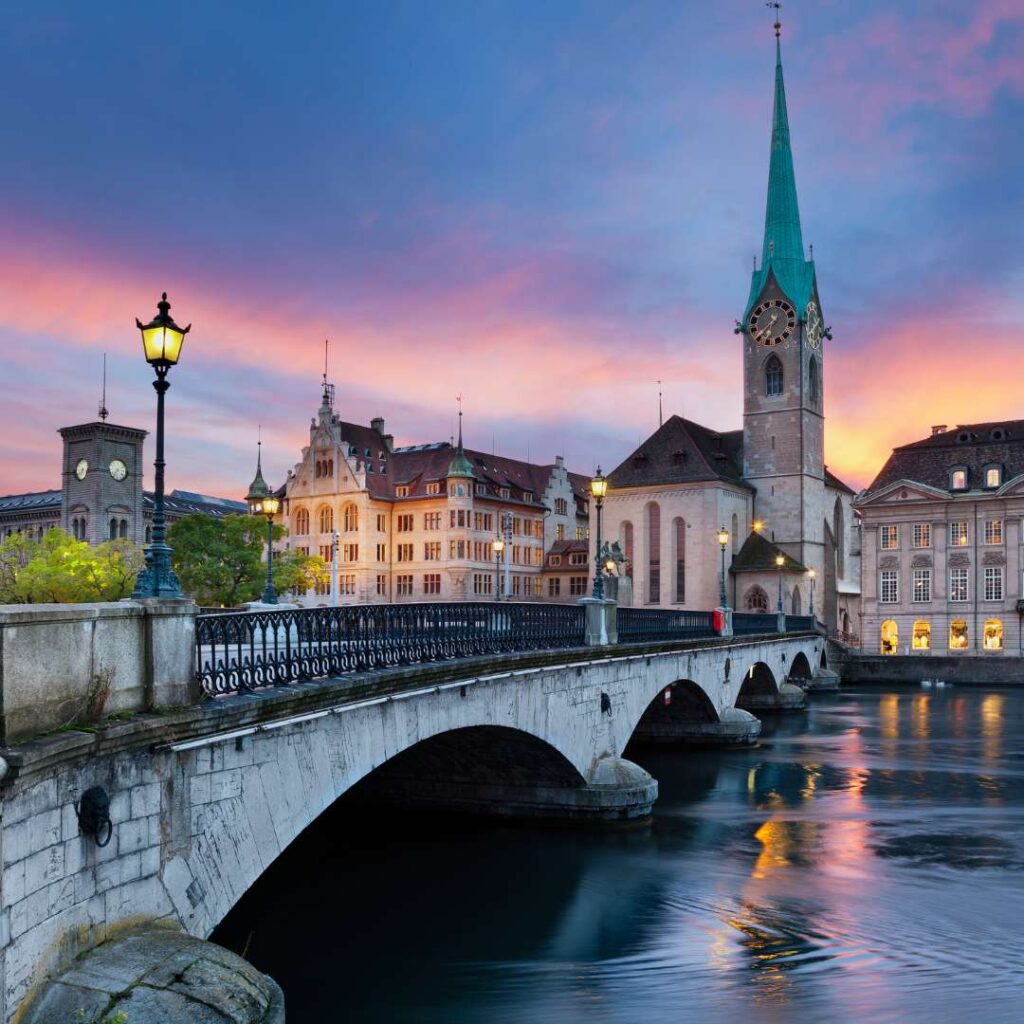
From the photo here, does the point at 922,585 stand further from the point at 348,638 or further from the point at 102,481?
the point at 102,481

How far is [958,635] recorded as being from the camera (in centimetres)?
7738

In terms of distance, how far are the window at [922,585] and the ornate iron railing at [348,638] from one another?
6143 cm

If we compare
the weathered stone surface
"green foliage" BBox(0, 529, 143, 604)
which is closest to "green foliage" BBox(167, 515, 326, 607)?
"green foliage" BBox(0, 529, 143, 604)

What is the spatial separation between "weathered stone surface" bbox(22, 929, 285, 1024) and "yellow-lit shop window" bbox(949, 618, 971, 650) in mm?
74870

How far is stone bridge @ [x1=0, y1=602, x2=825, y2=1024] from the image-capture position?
8516mm

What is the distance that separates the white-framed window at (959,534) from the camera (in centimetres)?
7706

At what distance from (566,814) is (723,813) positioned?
502 cm

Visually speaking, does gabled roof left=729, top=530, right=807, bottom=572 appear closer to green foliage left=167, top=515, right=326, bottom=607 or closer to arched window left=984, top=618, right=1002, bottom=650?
arched window left=984, top=618, right=1002, bottom=650

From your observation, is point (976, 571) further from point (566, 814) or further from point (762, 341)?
point (566, 814)

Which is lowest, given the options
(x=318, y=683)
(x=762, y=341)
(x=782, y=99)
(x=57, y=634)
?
(x=318, y=683)

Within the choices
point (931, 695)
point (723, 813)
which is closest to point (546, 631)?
point (723, 813)

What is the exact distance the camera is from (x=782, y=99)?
302ft

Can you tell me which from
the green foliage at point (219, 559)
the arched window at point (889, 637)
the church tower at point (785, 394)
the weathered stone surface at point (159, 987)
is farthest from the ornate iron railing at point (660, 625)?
the arched window at point (889, 637)

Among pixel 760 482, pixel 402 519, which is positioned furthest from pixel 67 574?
pixel 760 482
